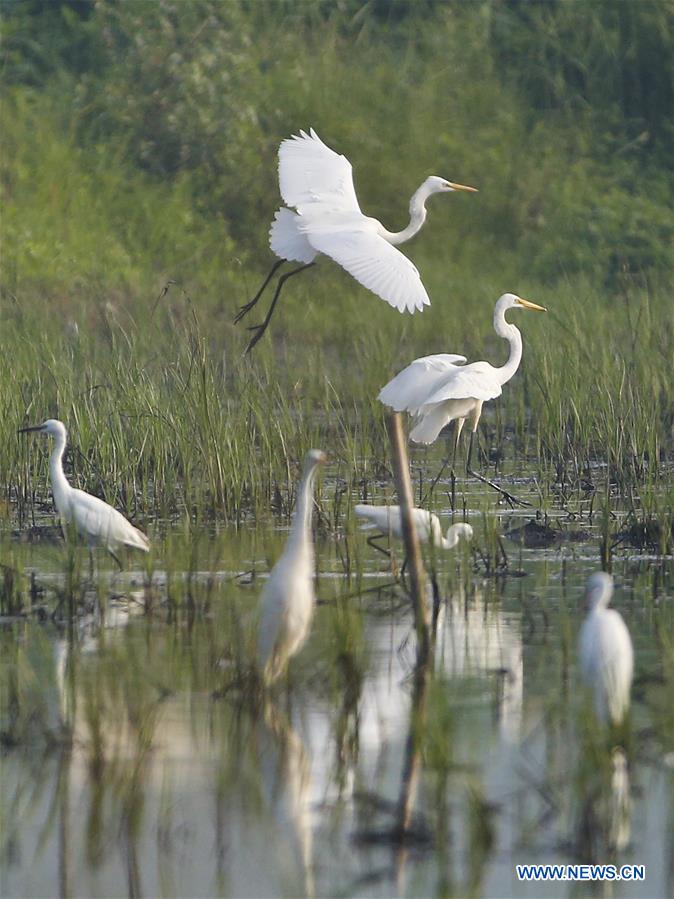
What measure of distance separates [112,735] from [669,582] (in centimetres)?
261

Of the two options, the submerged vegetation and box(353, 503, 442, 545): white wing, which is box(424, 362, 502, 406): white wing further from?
box(353, 503, 442, 545): white wing

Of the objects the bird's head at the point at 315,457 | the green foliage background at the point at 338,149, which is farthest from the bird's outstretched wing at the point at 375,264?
the green foliage background at the point at 338,149

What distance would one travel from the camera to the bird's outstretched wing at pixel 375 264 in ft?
24.3

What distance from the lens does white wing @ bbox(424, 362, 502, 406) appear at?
8125mm

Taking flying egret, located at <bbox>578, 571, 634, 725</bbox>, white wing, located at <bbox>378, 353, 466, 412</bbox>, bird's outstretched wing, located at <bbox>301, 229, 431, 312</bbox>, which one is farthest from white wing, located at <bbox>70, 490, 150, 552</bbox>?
flying egret, located at <bbox>578, 571, 634, 725</bbox>

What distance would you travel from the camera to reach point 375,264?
7.64m

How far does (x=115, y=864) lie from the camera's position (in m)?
3.80

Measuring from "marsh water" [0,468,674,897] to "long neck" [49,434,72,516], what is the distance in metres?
0.56

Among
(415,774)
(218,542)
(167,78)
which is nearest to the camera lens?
(415,774)

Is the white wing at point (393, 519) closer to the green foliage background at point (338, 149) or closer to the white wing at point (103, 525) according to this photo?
the white wing at point (103, 525)

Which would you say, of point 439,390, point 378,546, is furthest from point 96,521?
point 439,390

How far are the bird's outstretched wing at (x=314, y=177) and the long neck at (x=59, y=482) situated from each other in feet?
6.07

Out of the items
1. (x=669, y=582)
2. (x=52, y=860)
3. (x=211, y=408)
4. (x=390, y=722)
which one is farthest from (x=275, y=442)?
(x=52, y=860)

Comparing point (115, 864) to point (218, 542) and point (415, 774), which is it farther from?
point (218, 542)
